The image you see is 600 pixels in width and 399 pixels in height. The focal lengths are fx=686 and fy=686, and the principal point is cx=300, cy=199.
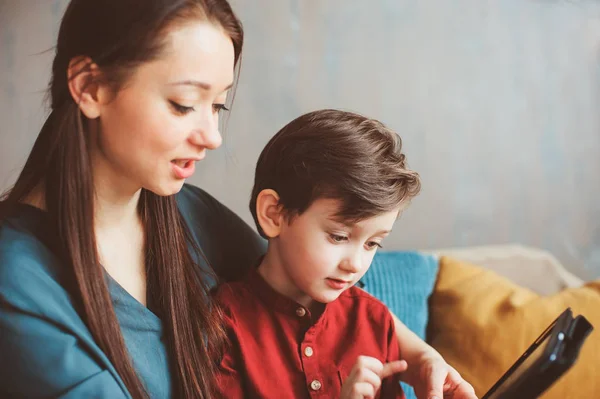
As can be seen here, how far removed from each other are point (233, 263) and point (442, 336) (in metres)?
0.42

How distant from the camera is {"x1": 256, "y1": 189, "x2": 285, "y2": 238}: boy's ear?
2.97 feet

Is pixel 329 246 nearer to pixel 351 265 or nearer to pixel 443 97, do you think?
pixel 351 265

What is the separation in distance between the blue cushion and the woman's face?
518mm

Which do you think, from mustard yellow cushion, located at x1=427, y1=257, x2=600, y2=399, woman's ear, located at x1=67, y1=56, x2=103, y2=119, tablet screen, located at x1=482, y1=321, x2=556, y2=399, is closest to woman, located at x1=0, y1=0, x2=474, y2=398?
woman's ear, located at x1=67, y1=56, x2=103, y2=119

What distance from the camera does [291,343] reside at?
919 millimetres

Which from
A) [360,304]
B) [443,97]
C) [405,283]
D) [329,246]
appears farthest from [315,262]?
[443,97]

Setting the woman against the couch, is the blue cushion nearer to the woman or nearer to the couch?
the couch

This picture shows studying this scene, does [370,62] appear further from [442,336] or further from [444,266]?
[442,336]

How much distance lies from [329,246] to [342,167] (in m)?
0.10

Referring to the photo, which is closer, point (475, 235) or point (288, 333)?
point (288, 333)

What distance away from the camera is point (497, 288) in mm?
1263

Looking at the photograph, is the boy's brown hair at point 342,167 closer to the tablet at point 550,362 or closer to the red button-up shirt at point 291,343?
the red button-up shirt at point 291,343

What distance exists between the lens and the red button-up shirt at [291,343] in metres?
0.89

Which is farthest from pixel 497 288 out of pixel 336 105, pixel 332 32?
pixel 332 32
